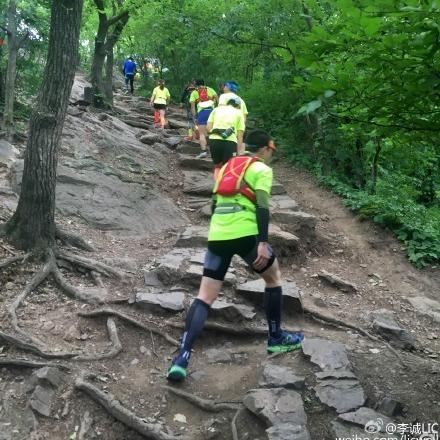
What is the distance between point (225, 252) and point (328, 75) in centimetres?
172

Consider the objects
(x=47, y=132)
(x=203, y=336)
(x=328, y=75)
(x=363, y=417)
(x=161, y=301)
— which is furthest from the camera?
(x=47, y=132)

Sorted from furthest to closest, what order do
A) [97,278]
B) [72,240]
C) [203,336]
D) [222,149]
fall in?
[222,149]
[72,240]
[97,278]
[203,336]

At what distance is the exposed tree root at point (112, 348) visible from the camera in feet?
14.8

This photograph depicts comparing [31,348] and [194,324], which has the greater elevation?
[194,324]

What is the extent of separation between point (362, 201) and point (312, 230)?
211cm

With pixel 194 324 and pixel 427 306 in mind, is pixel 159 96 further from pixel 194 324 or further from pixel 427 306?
pixel 194 324

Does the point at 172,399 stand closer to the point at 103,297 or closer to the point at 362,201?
the point at 103,297

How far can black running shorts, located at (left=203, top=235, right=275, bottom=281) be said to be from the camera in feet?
13.9


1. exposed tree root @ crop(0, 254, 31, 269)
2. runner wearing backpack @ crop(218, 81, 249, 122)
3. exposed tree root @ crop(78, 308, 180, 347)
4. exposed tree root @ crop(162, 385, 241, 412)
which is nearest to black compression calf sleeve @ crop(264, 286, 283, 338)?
exposed tree root @ crop(162, 385, 241, 412)

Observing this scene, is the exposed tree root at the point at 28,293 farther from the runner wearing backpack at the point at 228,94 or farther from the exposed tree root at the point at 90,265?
the runner wearing backpack at the point at 228,94

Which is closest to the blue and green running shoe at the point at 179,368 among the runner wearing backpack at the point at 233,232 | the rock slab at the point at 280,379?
the runner wearing backpack at the point at 233,232

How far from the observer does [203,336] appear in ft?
17.6

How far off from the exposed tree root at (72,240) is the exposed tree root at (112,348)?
195 cm

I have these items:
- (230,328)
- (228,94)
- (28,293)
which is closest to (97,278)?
(28,293)
